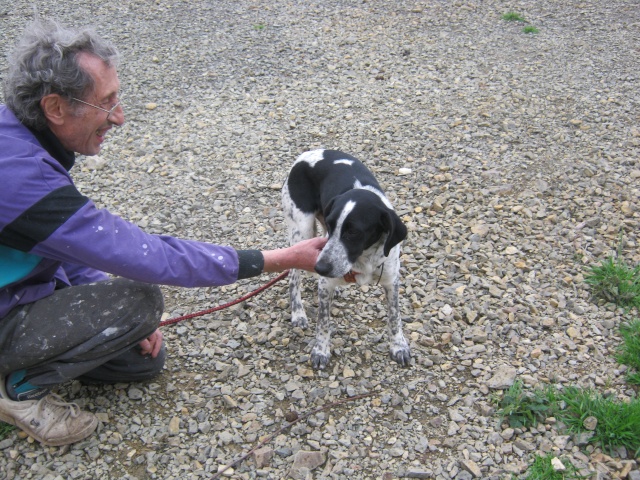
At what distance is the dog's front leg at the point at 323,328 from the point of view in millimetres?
3600

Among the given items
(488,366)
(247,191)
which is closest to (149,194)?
(247,191)

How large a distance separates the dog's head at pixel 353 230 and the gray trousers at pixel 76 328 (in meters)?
0.89

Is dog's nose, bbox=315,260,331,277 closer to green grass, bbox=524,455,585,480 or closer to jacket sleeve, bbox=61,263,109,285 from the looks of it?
jacket sleeve, bbox=61,263,109,285

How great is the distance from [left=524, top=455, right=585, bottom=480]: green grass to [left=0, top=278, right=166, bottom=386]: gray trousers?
194cm

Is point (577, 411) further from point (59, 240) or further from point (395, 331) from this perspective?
point (59, 240)

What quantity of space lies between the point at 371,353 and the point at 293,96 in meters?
3.73

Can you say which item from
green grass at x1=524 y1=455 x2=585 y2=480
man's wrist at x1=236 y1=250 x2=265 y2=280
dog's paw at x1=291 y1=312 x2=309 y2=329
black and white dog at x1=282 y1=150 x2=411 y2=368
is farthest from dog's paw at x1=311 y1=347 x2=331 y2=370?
green grass at x1=524 y1=455 x2=585 y2=480

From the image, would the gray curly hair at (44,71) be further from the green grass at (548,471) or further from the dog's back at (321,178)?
the green grass at (548,471)

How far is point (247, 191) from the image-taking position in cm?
525

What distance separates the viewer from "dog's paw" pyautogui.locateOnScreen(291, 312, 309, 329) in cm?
393

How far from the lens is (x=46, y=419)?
3.01 meters

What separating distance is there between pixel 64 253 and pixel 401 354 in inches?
76.9

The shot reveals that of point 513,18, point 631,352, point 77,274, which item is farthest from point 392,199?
point 513,18

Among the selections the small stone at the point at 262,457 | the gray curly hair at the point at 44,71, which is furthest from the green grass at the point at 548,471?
the gray curly hair at the point at 44,71
